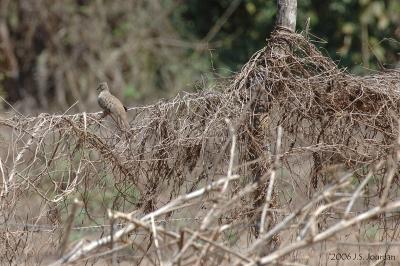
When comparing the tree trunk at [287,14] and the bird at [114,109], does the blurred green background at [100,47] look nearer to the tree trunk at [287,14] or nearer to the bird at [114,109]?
the bird at [114,109]

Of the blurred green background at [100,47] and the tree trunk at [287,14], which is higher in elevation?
the tree trunk at [287,14]

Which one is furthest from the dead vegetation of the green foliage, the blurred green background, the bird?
the blurred green background

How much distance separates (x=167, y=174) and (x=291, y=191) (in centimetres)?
84

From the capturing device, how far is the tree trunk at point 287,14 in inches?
245

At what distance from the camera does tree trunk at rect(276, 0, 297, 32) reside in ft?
20.4

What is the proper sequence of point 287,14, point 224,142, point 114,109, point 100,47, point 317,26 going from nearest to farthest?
Result: point 224,142 → point 114,109 → point 287,14 → point 317,26 → point 100,47

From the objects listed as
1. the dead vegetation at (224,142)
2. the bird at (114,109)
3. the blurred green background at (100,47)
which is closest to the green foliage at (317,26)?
the blurred green background at (100,47)

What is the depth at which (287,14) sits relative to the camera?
20.5 feet

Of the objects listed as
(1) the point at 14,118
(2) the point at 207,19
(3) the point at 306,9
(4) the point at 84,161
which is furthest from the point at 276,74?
(2) the point at 207,19

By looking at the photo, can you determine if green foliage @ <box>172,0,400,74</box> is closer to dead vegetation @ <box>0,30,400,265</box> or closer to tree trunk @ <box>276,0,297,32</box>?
tree trunk @ <box>276,0,297,32</box>

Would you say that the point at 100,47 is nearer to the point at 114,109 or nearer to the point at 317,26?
the point at 317,26

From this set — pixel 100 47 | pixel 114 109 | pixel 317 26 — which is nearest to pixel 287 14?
pixel 114 109

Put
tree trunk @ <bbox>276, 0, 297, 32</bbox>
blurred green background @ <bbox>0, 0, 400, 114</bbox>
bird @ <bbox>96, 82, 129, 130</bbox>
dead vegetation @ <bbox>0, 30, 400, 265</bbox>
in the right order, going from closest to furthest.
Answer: dead vegetation @ <bbox>0, 30, 400, 265</bbox>
bird @ <bbox>96, 82, 129, 130</bbox>
tree trunk @ <bbox>276, 0, 297, 32</bbox>
blurred green background @ <bbox>0, 0, 400, 114</bbox>

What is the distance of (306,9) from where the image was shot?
12023 mm
